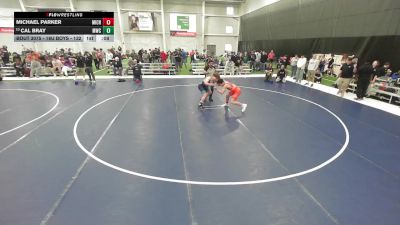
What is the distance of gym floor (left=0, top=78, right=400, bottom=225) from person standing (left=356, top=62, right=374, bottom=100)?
72.4 inches

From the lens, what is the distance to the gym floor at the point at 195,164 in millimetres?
4262

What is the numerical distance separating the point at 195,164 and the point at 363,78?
1017cm

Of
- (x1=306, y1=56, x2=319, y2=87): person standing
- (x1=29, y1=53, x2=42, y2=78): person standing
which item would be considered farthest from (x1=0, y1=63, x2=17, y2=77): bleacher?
(x1=306, y1=56, x2=319, y2=87): person standing

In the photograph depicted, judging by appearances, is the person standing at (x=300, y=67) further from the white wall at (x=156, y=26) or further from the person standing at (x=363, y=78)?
the white wall at (x=156, y=26)

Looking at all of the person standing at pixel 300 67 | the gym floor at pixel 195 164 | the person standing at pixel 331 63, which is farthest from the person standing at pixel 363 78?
the person standing at pixel 331 63

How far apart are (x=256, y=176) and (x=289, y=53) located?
19.2 m

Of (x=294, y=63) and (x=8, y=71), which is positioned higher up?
(x=294, y=63)

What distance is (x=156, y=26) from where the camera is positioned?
1297 inches

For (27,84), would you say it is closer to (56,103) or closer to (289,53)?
(56,103)

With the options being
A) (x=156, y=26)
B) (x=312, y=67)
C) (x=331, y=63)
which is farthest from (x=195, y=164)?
(x=156, y=26)

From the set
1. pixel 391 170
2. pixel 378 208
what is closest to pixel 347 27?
pixel 391 170

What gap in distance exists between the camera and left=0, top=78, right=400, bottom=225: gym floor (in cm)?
426

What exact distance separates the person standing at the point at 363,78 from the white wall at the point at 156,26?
82.3ft
